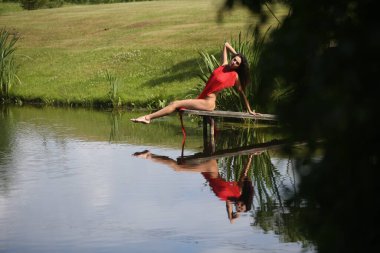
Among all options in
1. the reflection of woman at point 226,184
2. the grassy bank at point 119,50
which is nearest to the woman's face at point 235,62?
the reflection of woman at point 226,184

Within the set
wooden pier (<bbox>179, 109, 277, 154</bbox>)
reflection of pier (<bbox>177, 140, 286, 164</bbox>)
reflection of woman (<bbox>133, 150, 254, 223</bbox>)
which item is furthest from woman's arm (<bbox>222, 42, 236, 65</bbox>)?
reflection of woman (<bbox>133, 150, 254, 223</bbox>)

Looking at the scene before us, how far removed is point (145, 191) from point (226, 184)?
37.0 inches

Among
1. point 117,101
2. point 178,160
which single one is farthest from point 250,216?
point 117,101

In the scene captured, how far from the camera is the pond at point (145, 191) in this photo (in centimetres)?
832

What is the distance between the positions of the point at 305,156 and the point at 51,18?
40.4 meters

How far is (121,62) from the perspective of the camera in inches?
1065

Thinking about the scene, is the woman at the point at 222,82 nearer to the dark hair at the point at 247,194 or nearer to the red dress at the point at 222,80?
the red dress at the point at 222,80

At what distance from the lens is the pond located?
8.32 m

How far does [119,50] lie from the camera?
1155 inches

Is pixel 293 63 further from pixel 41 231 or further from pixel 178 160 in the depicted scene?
pixel 178 160

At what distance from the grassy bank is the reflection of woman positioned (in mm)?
7465

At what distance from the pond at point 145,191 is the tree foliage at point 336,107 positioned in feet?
1.34

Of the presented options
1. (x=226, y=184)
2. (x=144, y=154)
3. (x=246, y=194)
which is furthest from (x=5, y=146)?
(x=246, y=194)

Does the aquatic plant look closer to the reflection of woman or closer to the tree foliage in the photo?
the reflection of woman
